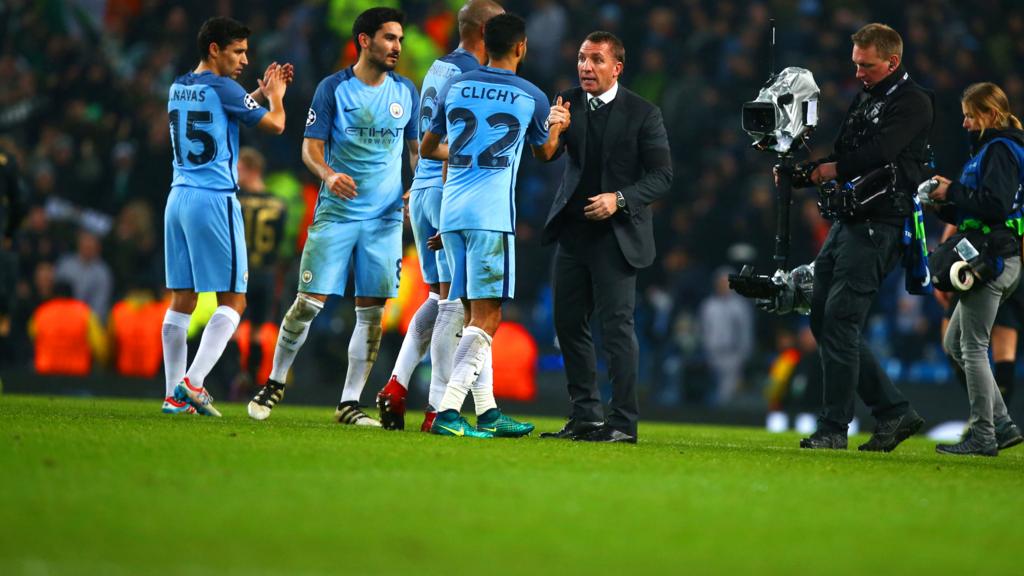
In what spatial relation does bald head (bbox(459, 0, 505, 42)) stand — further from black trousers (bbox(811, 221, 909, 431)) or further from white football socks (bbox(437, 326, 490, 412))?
black trousers (bbox(811, 221, 909, 431))

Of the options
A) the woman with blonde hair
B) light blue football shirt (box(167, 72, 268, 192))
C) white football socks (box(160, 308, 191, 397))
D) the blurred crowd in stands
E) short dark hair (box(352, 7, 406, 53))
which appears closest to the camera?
the woman with blonde hair

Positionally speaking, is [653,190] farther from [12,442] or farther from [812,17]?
[812,17]

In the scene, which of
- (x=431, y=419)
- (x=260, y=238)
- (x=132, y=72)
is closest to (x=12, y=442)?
(x=431, y=419)

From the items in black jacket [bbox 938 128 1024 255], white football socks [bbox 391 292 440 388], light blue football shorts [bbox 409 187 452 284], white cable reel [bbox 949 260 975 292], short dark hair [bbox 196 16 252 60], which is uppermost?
short dark hair [bbox 196 16 252 60]

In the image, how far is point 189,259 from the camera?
9.07 metres

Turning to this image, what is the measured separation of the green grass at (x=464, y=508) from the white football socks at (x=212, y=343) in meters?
1.45

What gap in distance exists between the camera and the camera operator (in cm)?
819

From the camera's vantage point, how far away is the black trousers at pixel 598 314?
8.01 m

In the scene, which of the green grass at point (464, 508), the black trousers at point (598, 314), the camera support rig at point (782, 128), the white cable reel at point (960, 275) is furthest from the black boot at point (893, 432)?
the black trousers at point (598, 314)

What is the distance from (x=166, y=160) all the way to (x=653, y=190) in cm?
1052

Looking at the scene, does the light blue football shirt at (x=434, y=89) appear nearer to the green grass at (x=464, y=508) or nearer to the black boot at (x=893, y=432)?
the green grass at (x=464, y=508)

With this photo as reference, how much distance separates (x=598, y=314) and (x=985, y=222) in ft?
7.84

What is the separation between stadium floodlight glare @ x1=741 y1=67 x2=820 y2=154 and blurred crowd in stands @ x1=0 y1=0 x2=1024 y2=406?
19.5 feet

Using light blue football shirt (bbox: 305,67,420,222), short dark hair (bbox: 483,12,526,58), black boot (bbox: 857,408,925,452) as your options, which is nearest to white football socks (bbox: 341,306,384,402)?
light blue football shirt (bbox: 305,67,420,222)
